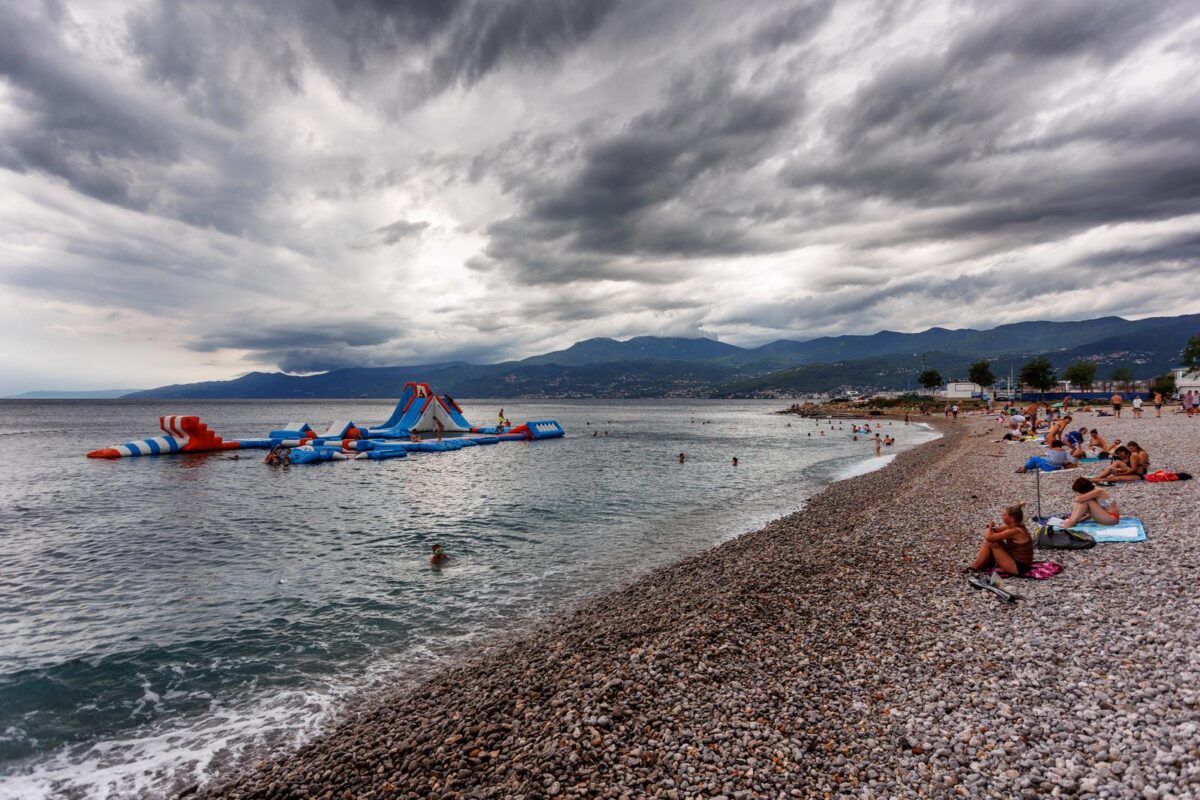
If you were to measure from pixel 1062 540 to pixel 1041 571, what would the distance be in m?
2.06

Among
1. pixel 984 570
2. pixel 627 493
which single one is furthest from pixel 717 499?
pixel 984 570

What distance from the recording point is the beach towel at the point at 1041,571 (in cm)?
972

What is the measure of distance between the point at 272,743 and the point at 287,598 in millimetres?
6338

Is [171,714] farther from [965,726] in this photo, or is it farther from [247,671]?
[965,726]

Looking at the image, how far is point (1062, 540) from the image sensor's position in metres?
11.2

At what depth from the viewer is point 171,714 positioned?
8344 mm

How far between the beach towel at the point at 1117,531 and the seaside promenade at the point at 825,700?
281mm

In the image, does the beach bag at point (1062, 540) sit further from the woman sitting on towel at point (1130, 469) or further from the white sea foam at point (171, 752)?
the white sea foam at point (171, 752)

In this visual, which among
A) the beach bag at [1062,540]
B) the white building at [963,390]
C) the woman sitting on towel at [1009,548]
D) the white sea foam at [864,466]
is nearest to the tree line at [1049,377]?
the white building at [963,390]

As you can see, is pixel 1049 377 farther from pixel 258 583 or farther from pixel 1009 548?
pixel 258 583

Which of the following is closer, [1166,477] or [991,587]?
[991,587]

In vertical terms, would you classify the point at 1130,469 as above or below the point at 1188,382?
above

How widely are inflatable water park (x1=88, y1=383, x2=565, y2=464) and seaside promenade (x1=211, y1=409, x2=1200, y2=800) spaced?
38.0 m

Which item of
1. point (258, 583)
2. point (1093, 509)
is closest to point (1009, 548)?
point (1093, 509)
